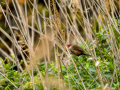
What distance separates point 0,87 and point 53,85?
429mm

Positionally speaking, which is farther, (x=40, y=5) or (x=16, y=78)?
(x=40, y=5)

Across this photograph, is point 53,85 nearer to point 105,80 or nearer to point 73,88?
point 73,88

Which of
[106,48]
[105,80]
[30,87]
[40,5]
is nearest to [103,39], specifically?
[106,48]

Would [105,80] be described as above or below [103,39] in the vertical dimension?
below

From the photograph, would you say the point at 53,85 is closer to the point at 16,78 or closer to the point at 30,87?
the point at 30,87

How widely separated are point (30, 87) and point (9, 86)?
0.19 m

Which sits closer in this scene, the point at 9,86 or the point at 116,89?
the point at 116,89

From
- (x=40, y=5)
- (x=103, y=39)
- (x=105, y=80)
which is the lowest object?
(x=105, y=80)

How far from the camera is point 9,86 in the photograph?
1442 millimetres

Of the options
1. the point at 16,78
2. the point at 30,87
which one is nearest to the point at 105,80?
the point at 30,87

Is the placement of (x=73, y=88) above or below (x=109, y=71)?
below

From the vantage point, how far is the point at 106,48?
1.85 meters

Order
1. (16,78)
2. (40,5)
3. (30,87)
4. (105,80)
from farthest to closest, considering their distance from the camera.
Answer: (40,5), (105,80), (16,78), (30,87)

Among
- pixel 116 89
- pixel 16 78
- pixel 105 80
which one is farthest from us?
pixel 105 80
